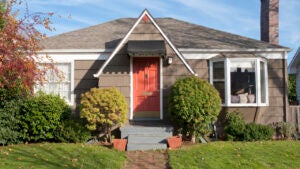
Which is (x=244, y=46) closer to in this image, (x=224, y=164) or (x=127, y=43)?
(x=127, y=43)

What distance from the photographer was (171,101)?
1129 centimetres

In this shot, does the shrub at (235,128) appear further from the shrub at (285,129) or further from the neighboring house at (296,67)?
the neighboring house at (296,67)

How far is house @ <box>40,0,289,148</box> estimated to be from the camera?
12266mm

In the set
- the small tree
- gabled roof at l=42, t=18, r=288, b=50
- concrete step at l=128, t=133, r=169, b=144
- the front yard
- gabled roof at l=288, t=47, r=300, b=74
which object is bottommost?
the front yard

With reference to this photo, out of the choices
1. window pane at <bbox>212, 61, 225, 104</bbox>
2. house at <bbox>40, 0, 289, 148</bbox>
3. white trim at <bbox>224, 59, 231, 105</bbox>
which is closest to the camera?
house at <bbox>40, 0, 289, 148</bbox>

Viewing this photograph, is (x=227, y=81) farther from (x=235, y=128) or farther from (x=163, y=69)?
(x=163, y=69)

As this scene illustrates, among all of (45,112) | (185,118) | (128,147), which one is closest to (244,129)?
(185,118)

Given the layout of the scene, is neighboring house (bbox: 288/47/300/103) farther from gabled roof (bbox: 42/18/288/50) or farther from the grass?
the grass

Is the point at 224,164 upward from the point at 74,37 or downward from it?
downward

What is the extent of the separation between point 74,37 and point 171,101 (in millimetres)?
5764

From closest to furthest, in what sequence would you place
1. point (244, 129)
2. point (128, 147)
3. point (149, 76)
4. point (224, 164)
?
point (224, 164), point (128, 147), point (244, 129), point (149, 76)

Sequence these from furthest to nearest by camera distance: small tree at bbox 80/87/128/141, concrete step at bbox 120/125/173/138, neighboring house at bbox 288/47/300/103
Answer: neighboring house at bbox 288/47/300/103
concrete step at bbox 120/125/173/138
small tree at bbox 80/87/128/141

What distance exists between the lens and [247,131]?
462 inches

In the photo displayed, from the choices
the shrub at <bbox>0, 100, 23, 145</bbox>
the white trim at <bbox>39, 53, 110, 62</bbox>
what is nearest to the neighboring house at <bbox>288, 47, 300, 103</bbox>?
the white trim at <bbox>39, 53, 110, 62</bbox>
